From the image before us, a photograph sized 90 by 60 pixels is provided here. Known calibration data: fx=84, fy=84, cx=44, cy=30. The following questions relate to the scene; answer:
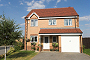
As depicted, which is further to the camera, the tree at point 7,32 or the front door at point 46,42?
the front door at point 46,42

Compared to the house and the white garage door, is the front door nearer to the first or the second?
the house

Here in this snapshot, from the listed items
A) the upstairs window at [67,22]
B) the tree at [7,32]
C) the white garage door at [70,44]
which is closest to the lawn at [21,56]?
the tree at [7,32]

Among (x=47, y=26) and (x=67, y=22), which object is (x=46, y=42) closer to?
(x=47, y=26)

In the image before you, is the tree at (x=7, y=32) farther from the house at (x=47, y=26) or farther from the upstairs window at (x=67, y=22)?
the upstairs window at (x=67, y=22)

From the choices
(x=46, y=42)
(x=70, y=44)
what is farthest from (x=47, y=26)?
(x=70, y=44)

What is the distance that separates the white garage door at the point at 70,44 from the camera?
522 inches

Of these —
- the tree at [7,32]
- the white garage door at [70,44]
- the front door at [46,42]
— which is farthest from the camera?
the front door at [46,42]

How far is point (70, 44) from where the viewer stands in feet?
43.8

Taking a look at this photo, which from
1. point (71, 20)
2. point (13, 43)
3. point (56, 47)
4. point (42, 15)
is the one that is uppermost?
point (42, 15)

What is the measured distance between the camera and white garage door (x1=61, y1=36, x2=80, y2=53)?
13256 millimetres

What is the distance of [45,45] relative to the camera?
15.3m

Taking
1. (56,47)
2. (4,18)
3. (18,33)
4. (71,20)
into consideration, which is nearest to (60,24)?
(71,20)

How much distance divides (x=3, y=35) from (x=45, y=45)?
840 centimetres

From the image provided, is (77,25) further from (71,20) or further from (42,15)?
(42,15)
